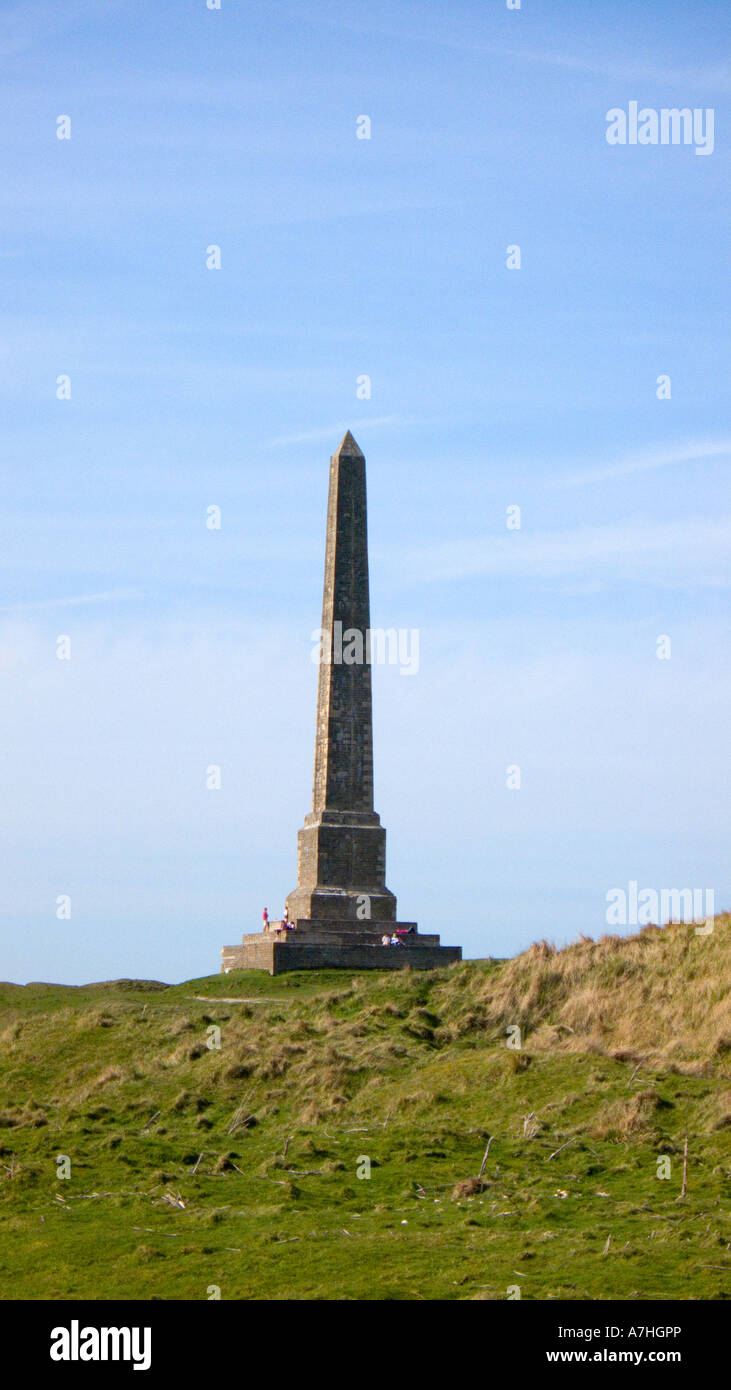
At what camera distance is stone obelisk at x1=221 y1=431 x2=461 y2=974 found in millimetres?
44750

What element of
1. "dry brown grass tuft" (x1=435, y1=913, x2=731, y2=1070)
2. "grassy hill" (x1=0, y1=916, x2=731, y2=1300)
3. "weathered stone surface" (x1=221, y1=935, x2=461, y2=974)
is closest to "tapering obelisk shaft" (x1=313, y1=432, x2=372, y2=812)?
"weathered stone surface" (x1=221, y1=935, x2=461, y2=974)

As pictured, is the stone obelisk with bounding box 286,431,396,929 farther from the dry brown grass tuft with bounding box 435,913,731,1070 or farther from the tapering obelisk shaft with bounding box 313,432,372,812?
the dry brown grass tuft with bounding box 435,913,731,1070

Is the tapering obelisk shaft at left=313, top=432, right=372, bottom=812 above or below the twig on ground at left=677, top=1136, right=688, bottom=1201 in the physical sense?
above

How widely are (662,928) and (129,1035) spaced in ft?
36.3

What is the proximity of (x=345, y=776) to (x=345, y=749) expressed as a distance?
27.9 inches

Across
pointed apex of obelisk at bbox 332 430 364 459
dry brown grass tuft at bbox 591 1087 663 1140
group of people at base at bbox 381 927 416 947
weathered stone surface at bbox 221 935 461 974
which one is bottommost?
dry brown grass tuft at bbox 591 1087 663 1140

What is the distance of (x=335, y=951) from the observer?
1690 inches

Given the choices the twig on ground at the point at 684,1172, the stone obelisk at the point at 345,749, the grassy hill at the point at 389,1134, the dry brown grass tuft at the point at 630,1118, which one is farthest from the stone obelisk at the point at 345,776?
the twig on ground at the point at 684,1172

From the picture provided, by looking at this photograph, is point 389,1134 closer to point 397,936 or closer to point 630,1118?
point 630,1118

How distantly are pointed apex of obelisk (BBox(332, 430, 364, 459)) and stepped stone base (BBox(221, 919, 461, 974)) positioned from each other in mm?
12284

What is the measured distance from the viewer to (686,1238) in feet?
65.5
